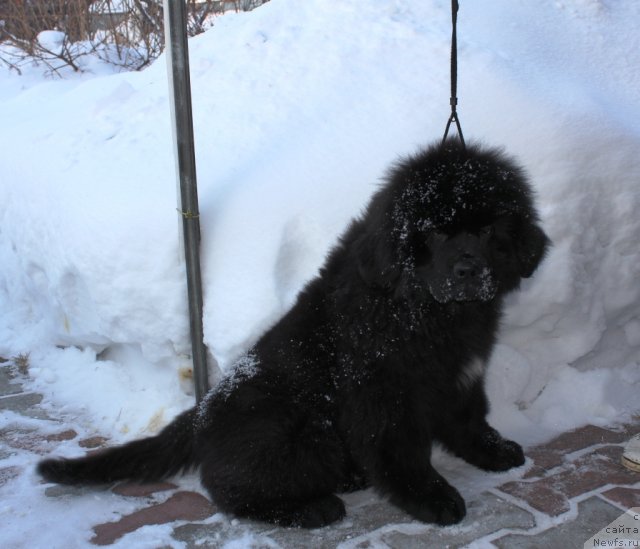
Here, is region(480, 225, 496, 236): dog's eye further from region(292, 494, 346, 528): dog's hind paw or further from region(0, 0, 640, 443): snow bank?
region(292, 494, 346, 528): dog's hind paw

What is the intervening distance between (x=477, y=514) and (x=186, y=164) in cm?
207

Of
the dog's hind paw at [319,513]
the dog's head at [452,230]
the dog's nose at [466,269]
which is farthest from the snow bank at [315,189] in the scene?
the dog's nose at [466,269]

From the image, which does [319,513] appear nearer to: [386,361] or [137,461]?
[386,361]

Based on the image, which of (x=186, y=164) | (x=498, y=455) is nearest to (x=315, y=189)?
(x=186, y=164)

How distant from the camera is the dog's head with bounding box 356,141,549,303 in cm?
221

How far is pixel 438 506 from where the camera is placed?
7.60 feet

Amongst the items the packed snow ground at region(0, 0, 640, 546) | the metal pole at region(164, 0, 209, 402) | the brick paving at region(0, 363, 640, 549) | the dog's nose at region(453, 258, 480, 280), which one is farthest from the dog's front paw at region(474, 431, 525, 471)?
the metal pole at region(164, 0, 209, 402)

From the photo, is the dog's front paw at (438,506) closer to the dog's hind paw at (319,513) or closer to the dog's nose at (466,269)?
the dog's hind paw at (319,513)

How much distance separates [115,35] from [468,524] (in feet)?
21.9

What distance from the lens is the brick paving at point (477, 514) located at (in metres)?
2.26

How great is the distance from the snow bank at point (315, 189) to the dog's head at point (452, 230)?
0.77 meters

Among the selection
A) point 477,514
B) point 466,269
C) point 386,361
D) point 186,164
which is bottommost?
point 477,514

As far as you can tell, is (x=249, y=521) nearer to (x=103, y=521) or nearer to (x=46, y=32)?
(x=103, y=521)

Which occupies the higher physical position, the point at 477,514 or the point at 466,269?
the point at 466,269
